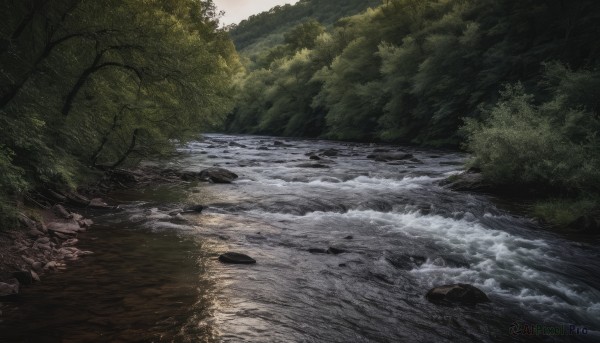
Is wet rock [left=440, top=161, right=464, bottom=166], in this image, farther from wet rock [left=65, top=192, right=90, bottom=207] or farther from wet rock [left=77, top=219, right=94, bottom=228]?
wet rock [left=77, top=219, right=94, bottom=228]

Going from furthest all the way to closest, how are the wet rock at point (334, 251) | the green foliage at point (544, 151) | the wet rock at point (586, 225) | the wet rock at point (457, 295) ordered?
1. the green foliage at point (544, 151)
2. the wet rock at point (586, 225)
3. the wet rock at point (334, 251)
4. the wet rock at point (457, 295)

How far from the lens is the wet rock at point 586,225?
10914mm

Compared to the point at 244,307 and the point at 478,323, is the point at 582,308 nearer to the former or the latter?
the point at 478,323

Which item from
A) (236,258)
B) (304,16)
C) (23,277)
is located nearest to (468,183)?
(236,258)

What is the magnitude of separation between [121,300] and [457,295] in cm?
532

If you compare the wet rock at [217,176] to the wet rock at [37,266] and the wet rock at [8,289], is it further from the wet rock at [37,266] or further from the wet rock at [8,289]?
the wet rock at [8,289]

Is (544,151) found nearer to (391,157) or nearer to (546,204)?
(546,204)

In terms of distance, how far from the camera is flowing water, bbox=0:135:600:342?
18.0 ft

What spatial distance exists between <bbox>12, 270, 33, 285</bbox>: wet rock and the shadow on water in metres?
0.20

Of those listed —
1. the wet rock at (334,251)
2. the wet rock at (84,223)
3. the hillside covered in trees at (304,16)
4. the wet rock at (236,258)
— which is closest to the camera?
the wet rock at (236,258)

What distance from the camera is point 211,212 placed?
12.4 meters

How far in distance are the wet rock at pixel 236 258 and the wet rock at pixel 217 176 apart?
32.9ft

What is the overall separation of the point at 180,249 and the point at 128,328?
340 cm

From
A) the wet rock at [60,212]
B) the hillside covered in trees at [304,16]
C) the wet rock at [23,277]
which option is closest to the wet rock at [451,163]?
the wet rock at [60,212]
